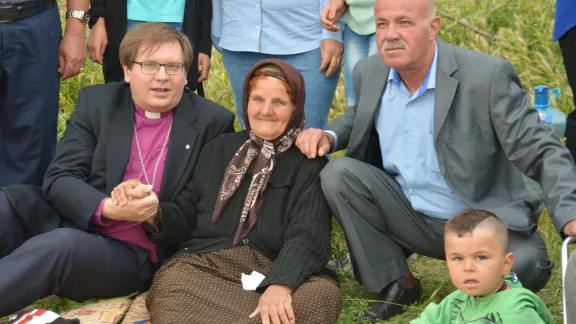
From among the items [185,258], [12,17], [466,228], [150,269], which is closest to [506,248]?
[466,228]

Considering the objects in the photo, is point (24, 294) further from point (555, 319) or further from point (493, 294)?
point (555, 319)

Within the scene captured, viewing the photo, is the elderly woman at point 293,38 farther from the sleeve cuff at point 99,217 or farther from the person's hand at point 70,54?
the sleeve cuff at point 99,217

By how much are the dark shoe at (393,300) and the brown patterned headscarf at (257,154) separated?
750 mm

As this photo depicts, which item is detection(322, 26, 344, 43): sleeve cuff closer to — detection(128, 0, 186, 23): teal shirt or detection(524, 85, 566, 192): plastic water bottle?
detection(128, 0, 186, 23): teal shirt

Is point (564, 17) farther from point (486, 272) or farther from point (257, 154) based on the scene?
point (486, 272)

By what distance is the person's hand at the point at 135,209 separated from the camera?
509 cm

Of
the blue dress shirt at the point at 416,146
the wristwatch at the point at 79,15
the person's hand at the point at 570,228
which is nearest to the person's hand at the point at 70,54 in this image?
the wristwatch at the point at 79,15

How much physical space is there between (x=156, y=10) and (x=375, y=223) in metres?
1.80

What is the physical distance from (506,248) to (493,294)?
0.64 ft

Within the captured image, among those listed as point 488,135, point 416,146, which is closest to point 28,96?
point 416,146

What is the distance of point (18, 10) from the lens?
5.54 m

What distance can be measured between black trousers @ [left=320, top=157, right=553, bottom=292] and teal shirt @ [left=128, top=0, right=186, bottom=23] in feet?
4.52

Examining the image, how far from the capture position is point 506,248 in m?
4.20

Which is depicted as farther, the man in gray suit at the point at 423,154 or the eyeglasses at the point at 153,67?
the eyeglasses at the point at 153,67
